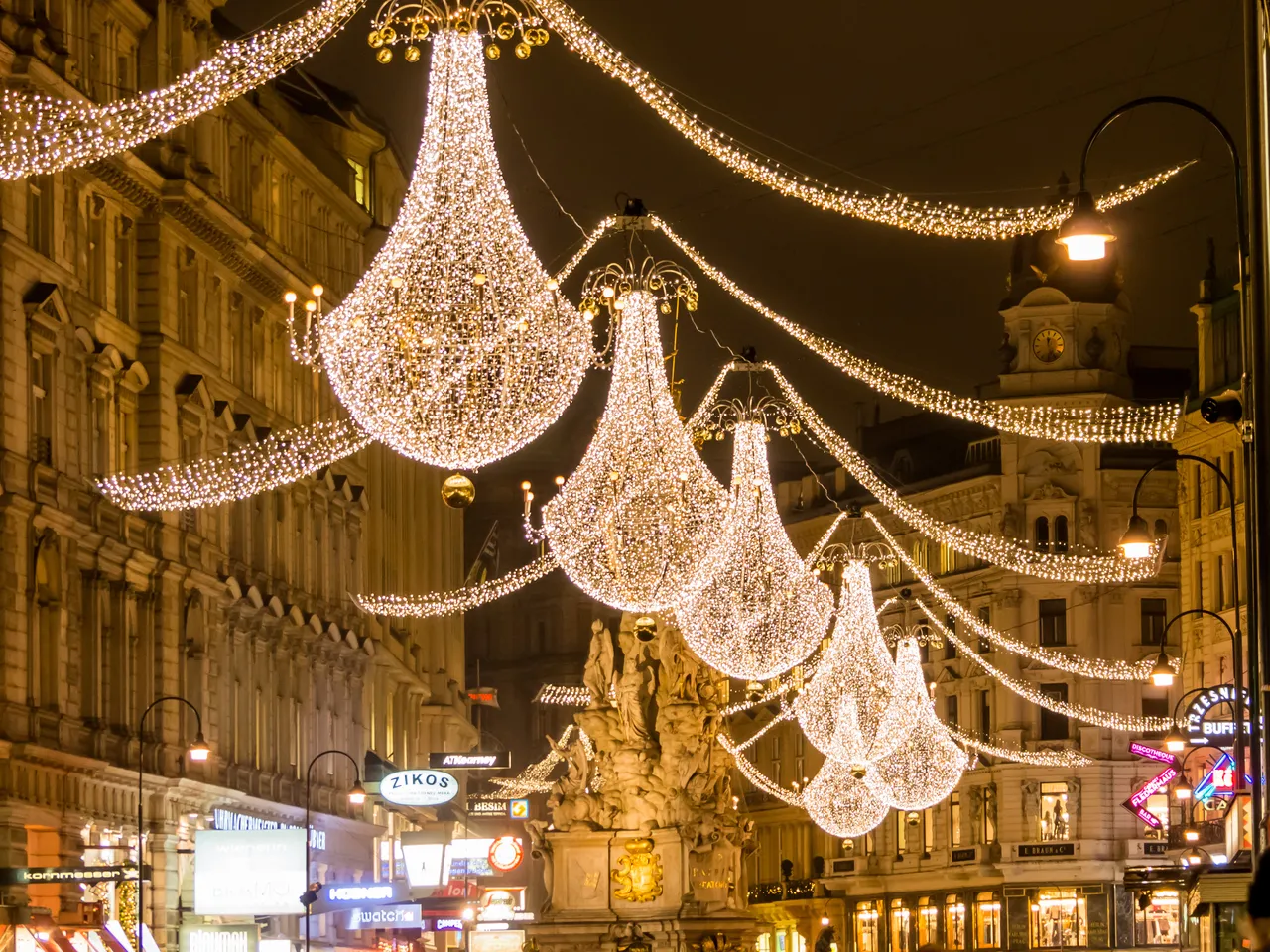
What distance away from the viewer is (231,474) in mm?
57250

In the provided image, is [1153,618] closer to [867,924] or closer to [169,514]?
[867,924]

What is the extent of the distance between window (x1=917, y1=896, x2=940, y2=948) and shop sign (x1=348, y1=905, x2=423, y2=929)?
49.5 meters

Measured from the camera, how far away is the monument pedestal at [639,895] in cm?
5294

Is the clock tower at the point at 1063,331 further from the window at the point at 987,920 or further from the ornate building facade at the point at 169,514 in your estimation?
the ornate building facade at the point at 169,514

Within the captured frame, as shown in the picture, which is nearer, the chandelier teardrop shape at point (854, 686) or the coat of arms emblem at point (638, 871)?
the coat of arms emblem at point (638, 871)

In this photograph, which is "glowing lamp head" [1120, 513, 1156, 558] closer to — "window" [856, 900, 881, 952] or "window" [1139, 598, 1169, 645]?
"window" [1139, 598, 1169, 645]

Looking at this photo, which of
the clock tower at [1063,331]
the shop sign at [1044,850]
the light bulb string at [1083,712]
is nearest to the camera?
the light bulb string at [1083,712]

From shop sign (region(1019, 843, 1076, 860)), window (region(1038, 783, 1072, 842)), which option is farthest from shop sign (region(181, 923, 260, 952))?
window (region(1038, 783, 1072, 842))

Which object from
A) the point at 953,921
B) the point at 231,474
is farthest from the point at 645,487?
the point at 953,921

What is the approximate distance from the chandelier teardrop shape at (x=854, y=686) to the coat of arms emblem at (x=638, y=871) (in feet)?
89.0

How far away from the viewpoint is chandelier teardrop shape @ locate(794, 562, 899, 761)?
83125 millimetres

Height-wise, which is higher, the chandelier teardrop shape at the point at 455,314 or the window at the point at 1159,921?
the chandelier teardrop shape at the point at 455,314

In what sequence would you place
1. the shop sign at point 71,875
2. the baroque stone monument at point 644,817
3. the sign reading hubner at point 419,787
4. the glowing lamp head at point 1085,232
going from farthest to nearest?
the sign reading hubner at point 419,787, the baroque stone monument at point 644,817, the shop sign at point 71,875, the glowing lamp head at point 1085,232

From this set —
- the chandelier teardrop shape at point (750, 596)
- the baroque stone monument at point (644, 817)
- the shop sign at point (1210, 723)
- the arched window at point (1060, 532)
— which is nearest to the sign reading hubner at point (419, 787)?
the chandelier teardrop shape at point (750, 596)
